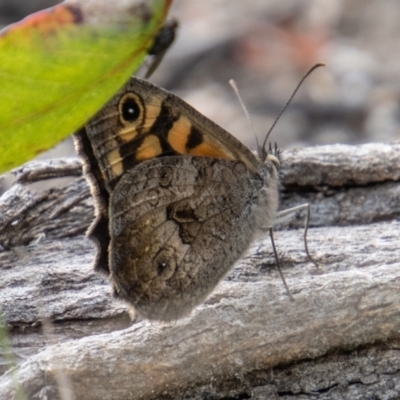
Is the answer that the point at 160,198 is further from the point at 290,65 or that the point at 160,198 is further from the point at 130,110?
the point at 290,65

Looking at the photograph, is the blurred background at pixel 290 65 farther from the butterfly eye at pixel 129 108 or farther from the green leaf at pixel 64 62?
the green leaf at pixel 64 62

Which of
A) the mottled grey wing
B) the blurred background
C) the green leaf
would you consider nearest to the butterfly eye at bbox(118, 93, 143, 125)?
the mottled grey wing

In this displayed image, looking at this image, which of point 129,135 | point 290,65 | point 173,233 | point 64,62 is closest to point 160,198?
point 173,233

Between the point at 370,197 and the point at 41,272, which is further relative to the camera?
the point at 370,197

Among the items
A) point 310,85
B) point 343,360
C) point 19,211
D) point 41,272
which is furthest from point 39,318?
point 310,85

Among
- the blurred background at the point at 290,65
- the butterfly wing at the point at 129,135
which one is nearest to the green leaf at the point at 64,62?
the butterfly wing at the point at 129,135

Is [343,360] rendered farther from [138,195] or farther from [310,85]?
[310,85]
